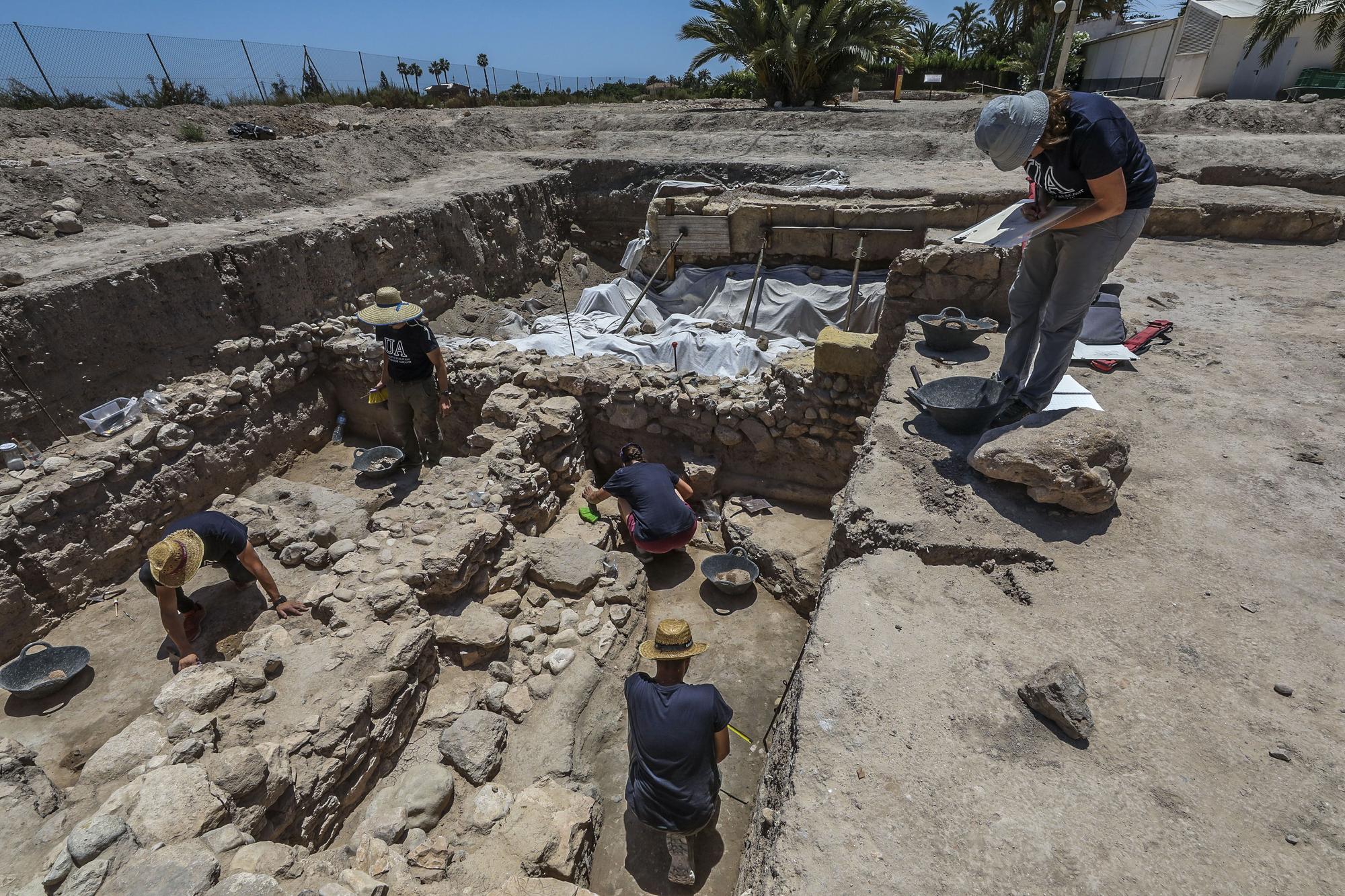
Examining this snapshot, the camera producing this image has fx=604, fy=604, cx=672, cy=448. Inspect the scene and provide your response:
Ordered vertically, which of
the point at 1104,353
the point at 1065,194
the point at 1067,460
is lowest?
the point at 1104,353

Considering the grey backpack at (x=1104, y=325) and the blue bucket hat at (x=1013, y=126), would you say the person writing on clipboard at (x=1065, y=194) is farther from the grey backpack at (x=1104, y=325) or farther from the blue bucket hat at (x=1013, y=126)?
the grey backpack at (x=1104, y=325)

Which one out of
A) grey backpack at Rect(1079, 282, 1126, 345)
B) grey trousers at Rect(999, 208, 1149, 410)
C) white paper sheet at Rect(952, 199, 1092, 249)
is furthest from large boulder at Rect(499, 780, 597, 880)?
grey backpack at Rect(1079, 282, 1126, 345)

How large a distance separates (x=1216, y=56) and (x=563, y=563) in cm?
2633

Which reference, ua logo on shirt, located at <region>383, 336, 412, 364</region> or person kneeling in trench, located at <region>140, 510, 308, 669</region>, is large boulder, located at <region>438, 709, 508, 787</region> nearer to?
person kneeling in trench, located at <region>140, 510, 308, 669</region>

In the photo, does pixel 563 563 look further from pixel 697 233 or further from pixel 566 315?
pixel 697 233

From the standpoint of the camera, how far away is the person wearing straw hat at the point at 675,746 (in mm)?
2895

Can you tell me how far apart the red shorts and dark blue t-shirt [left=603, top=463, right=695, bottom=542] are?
0.02 meters

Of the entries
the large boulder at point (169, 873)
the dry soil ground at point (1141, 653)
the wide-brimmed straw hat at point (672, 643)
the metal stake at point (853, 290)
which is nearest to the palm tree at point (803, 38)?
the metal stake at point (853, 290)

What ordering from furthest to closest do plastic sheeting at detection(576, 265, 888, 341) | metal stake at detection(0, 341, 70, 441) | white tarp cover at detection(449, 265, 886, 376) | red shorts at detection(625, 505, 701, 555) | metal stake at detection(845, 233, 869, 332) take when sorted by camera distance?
plastic sheeting at detection(576, 265, 888, 341) < metal stake at detection(845, 233, 869, 332) < white tarp cover at detection(449, 265, 886, 376) < red shorts at detection(625, 505, 701, 555) < metal stake at detection(0, 341, 70, 441)

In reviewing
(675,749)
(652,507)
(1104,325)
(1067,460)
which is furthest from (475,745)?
(1104,325)

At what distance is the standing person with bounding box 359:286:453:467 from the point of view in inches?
220

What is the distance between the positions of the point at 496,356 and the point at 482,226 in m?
4.28

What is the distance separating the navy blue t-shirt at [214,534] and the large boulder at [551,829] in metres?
2.64

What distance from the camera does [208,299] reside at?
6352 mm
